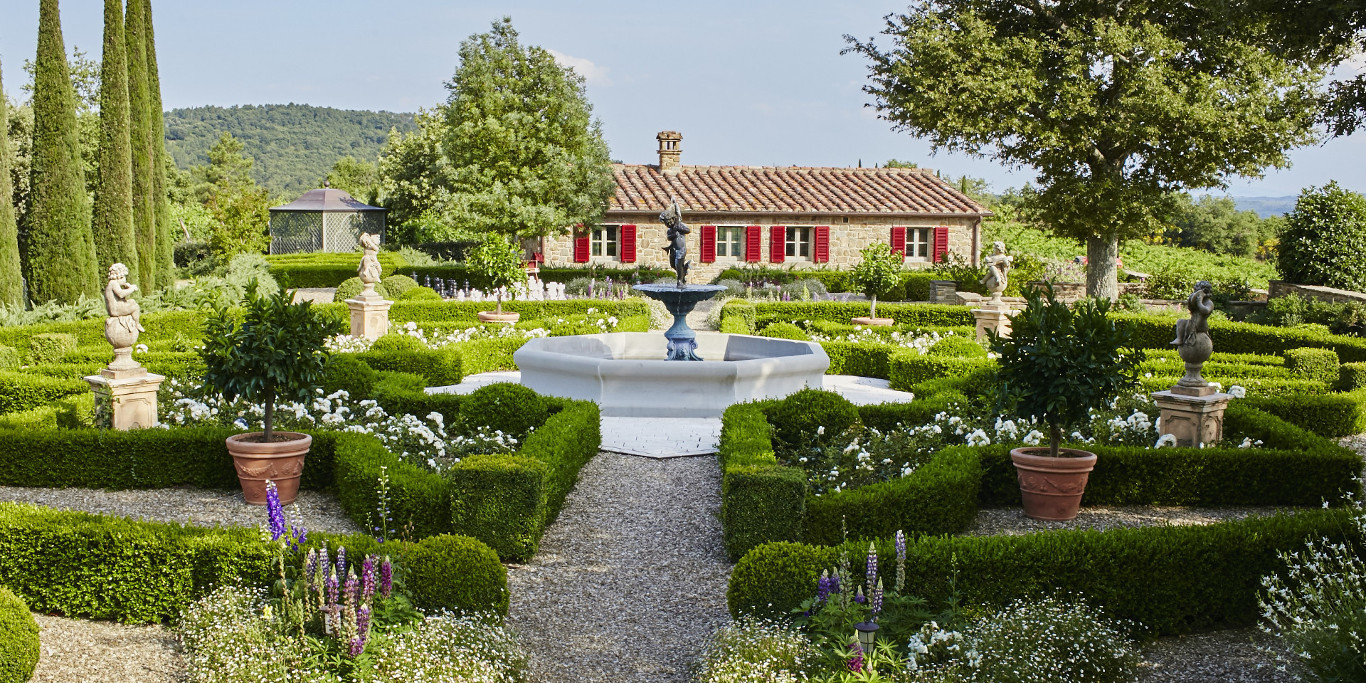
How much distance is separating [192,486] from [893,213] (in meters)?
21.3

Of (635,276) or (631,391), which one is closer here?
(631,391)

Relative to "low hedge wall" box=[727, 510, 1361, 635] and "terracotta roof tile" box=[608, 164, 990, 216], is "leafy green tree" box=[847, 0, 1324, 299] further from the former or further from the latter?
"low hedge wall" box=[727, 510, 1361, 635]

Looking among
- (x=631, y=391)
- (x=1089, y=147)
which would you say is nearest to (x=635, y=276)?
(x=1089, y=147)

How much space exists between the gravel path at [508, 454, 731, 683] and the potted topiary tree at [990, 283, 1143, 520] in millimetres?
2162

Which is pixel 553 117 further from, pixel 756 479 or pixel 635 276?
pixel 756 479

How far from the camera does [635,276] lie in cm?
2433

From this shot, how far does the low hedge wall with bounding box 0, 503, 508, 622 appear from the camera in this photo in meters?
4.55

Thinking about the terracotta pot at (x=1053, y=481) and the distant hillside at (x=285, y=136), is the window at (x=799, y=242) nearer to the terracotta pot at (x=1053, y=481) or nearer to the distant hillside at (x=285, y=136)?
the terracotta pot at (x=1053, y=481)

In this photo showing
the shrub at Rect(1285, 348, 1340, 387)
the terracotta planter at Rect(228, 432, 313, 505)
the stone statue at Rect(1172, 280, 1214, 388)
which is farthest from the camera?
the shrub at Rect(1285, 348, 1340, 387)

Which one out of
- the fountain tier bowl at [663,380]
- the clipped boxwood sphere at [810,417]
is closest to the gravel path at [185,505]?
the fountain tier bowl at [663,380]

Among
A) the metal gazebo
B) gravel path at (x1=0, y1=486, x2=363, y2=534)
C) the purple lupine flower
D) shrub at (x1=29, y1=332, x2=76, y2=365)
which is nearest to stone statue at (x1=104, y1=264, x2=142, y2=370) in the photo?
gravel path at (x1=0, y1=486, x2=363, y2=534)

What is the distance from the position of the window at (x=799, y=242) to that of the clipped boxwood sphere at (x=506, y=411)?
18529 mm

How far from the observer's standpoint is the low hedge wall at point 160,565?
179 inches

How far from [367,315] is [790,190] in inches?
624
